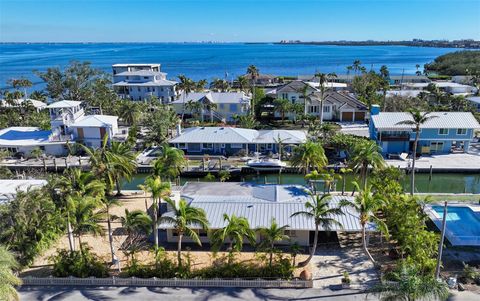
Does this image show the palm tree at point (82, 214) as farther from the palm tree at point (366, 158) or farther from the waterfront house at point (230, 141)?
the waterfront house at point (230, 141)

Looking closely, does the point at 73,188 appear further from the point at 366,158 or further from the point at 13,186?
the point at 366,158

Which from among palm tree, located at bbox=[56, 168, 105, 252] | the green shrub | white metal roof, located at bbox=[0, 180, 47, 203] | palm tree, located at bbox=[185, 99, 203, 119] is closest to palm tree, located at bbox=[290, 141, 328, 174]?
palm tree, located at bbox=[56, 168, 105, 252]

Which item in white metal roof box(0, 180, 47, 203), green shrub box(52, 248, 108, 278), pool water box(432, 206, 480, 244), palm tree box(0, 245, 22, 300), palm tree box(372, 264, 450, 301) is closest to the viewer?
palm tree box(0, 245, 22, 300)

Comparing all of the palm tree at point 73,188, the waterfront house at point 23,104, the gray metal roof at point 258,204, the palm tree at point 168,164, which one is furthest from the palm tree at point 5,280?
the waterfront house at point 23,104

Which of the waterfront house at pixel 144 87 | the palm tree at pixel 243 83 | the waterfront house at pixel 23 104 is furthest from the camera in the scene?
the palm tree at pixel 243 83

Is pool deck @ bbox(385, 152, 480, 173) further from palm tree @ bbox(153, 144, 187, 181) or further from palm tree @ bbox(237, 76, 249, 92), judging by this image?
palm tree @ bbox(237, 76, 249, 92)

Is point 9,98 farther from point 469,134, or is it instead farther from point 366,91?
point 469,134
